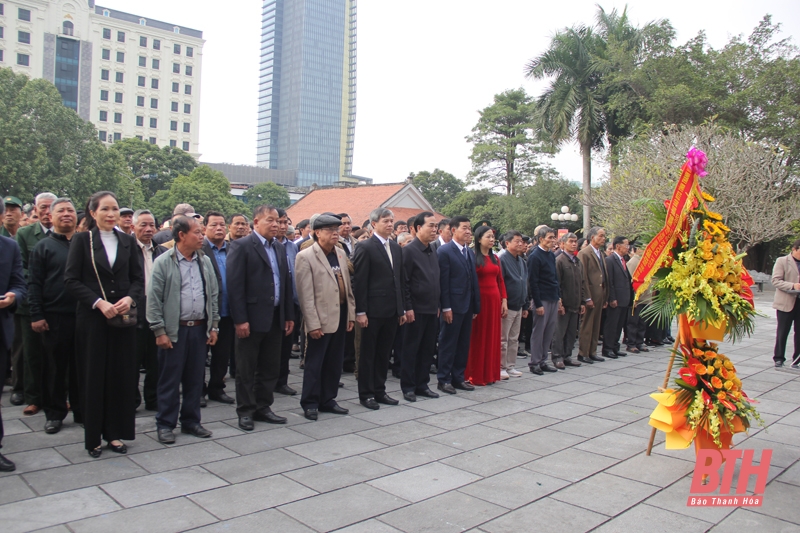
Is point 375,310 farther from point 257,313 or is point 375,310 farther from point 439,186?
point 439,186

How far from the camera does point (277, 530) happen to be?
3.27 m

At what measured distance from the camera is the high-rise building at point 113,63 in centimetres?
6962

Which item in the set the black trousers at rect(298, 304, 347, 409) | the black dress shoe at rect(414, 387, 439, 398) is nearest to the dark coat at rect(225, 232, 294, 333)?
the black trousers at rect(298, 304, 347, 409)

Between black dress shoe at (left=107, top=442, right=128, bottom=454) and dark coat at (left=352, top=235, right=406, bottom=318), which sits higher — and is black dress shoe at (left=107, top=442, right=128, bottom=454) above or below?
below

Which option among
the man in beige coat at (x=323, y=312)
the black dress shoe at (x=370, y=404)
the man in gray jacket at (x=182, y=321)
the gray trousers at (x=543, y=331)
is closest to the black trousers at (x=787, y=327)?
the gray trousers at (x=543, y=331)

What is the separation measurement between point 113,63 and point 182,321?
86.3m

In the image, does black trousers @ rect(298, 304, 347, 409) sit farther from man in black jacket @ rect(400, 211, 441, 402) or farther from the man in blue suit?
the man in blue suit

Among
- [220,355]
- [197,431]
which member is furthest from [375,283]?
[197,431]

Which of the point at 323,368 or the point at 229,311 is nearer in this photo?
the point at 323,368

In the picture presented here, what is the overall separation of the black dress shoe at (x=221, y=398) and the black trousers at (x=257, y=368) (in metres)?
0.72

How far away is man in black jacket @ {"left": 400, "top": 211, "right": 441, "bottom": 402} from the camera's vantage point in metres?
6.44

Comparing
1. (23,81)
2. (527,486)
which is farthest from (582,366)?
(23,81)

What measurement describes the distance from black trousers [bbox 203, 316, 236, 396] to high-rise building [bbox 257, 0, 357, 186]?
5038 inches

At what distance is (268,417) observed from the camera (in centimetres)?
539
